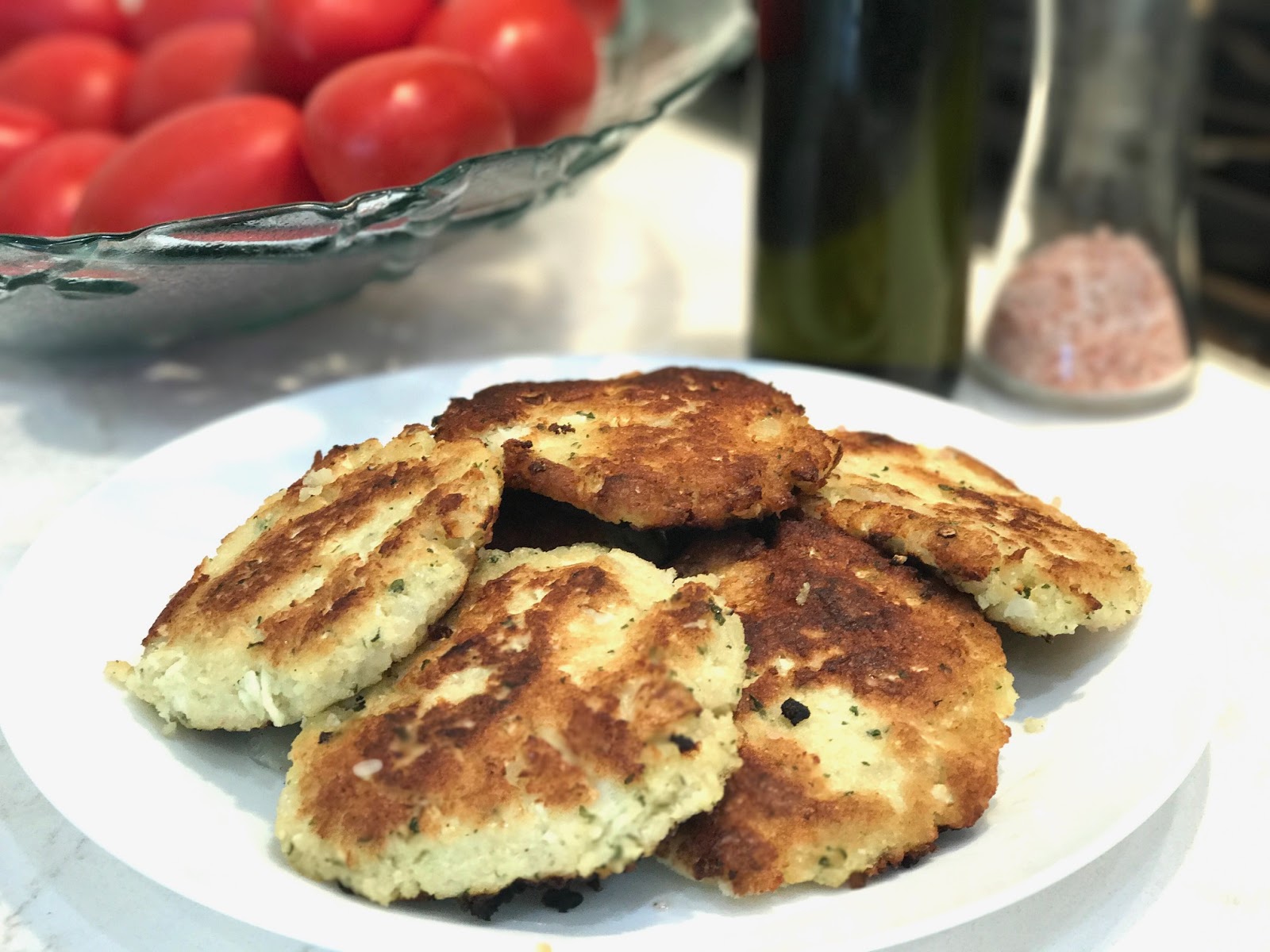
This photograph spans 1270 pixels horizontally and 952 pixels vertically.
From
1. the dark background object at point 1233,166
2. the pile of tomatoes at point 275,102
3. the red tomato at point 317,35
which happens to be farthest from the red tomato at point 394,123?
the dark background object at point 1233,166

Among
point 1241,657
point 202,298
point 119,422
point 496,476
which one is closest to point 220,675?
point 496,476

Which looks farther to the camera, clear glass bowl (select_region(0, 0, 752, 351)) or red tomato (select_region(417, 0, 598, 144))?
red tomato (select_region(417, 0, 598, 144))

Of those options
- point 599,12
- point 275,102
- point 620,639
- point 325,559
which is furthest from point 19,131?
point 620,639

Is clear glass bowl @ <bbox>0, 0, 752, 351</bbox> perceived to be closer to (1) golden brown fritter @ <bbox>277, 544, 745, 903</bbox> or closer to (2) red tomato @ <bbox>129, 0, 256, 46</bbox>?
(1) golden brown fritter @ <bbox>277, 544, 745, 903</bbox>

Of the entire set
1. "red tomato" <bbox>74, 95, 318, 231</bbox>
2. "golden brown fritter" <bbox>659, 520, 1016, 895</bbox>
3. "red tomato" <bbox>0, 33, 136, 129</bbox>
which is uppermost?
"red tomato" <bbox>74, 95, 318, 231</bbox>

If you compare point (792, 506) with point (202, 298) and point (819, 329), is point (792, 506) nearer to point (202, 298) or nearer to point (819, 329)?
point (819, 329)

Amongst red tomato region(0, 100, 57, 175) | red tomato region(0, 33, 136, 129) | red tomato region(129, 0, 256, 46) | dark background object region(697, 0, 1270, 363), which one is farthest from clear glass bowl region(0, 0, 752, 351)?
dark background object region(697, 0, 1270, 363)

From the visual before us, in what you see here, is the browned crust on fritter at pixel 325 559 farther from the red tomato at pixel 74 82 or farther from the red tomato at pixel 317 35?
the red tomato at pixel 74 82
